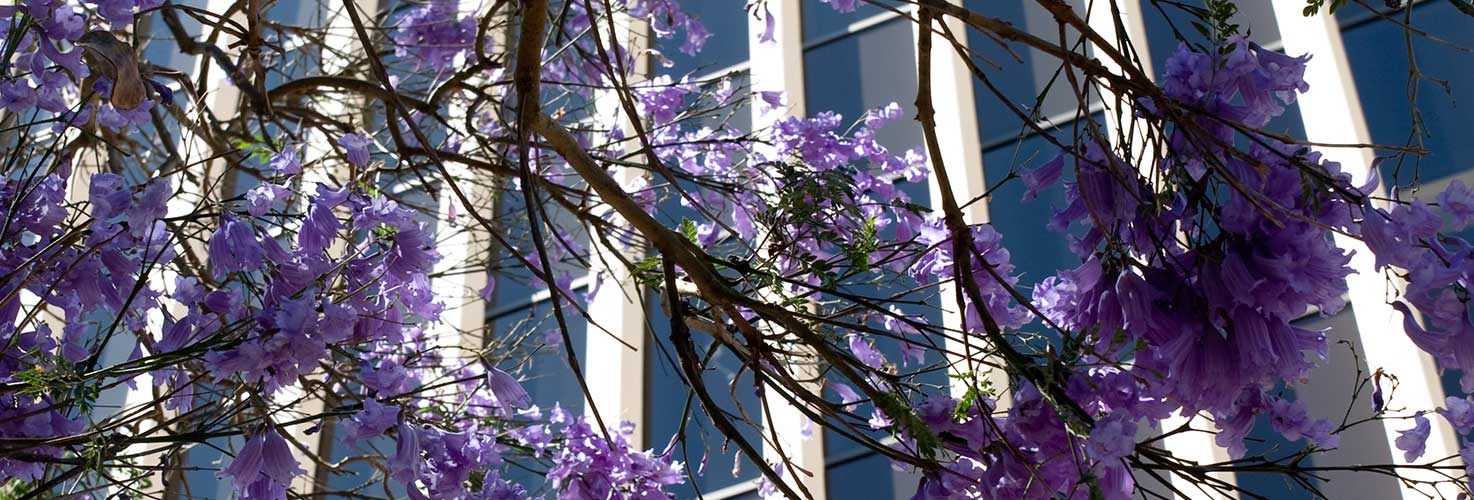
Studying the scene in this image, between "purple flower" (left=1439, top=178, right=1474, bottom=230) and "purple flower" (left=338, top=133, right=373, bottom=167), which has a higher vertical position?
"purple flower" (left=338, top=133, right=373, bottom=167)

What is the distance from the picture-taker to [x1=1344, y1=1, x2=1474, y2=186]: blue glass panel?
18.8ft

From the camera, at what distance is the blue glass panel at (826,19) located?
7.42 meters

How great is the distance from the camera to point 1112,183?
6.29ft

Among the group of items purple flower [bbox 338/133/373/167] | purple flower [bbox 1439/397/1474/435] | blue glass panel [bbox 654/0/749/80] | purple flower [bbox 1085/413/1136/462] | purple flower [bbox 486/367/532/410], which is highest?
blue glass panel [bbox 654/0/749/80]

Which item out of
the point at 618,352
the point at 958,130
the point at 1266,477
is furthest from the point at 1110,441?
the point at 618,352

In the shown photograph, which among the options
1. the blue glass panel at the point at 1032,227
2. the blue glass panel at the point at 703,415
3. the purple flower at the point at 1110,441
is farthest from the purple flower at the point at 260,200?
the blue glass panel at the point at 1032,227

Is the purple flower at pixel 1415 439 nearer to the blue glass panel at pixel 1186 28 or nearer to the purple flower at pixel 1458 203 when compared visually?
the purple flower at pixel 1458 203

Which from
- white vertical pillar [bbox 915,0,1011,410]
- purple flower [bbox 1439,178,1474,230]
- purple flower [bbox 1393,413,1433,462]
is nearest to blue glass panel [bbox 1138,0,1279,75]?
white vertical pillar [bbox 915,0,1011,410]

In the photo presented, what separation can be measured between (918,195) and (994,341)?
4.52m

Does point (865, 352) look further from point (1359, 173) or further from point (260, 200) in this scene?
point (1359, 173)

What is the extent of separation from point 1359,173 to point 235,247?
4.63 meters

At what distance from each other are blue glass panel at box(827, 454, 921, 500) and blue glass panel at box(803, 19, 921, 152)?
165 centimetres

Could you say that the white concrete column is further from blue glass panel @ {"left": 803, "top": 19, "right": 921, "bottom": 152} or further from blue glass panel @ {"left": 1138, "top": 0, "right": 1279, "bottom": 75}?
blue glass panel @ {"left": 1138, "top": 0, "right": 1279, "bottom": 75}

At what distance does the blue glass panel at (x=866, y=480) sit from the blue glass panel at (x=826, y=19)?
2.30 m
